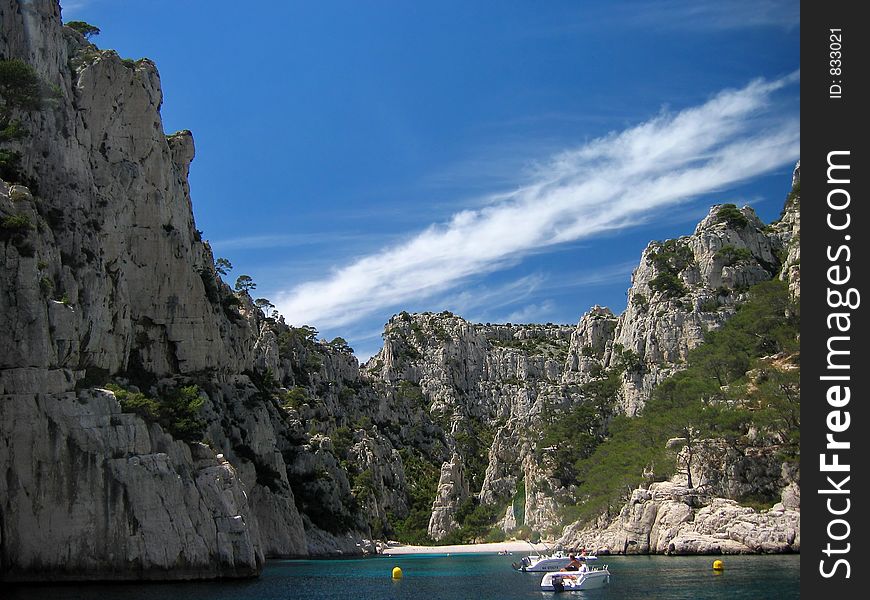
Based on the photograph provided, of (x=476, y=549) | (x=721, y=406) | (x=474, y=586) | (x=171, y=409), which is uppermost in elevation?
(x=171, y=409)

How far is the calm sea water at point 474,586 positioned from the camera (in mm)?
41406

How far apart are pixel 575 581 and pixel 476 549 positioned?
69505mm

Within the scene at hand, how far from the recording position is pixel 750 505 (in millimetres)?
71062

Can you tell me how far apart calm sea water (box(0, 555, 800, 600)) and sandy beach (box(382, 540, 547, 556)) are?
4480 centimetres

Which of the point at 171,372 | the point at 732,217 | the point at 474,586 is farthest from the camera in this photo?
the point at 732,217

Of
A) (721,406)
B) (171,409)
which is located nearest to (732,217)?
(721,406)

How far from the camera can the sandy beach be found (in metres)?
112

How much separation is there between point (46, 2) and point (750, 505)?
251 ft

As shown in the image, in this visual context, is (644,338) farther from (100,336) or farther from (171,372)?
(100,336)

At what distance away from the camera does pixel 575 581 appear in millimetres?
51562

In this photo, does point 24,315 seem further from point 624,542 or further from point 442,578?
point 624,542
